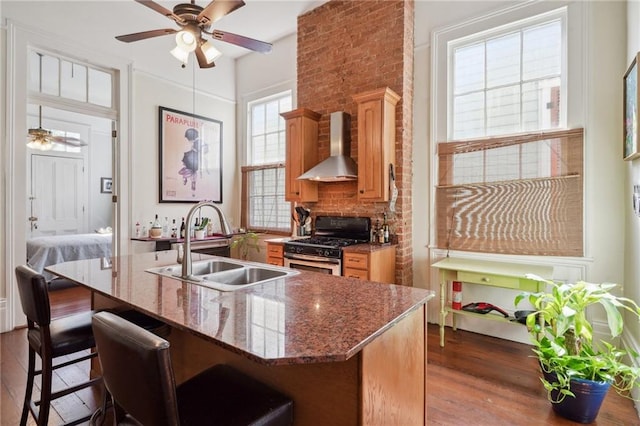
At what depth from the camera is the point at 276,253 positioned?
392 centimetres

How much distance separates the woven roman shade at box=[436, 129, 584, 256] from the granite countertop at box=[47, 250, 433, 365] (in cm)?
207

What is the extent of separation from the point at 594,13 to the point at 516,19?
23.6 inches

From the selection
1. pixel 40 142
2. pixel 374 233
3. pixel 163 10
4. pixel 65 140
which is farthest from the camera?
pixel 65 140

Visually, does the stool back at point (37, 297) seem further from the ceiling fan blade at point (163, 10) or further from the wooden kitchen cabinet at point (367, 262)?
the wooden kitchen cabinet at point (367, 262)

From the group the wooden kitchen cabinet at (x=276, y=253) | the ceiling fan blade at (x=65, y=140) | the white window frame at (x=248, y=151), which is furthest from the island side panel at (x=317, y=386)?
the ceiling fan blade at (x=65, y=140)

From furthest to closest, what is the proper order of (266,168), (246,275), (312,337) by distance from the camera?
(266,168), (246,275), (312,337)

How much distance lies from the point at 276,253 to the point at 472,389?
2353mm

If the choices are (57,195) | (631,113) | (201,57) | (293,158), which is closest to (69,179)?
(57,195)

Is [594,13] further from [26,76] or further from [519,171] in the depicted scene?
[26,76]

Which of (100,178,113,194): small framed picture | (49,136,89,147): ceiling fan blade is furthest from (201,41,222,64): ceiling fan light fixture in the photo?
(100,178,113,194): small framed picture

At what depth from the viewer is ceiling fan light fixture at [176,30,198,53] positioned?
2.40 m

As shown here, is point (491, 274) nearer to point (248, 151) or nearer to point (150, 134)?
point (248, 151)

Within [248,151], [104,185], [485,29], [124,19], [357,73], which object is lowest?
[104,185]

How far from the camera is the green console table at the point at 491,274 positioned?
273cm
